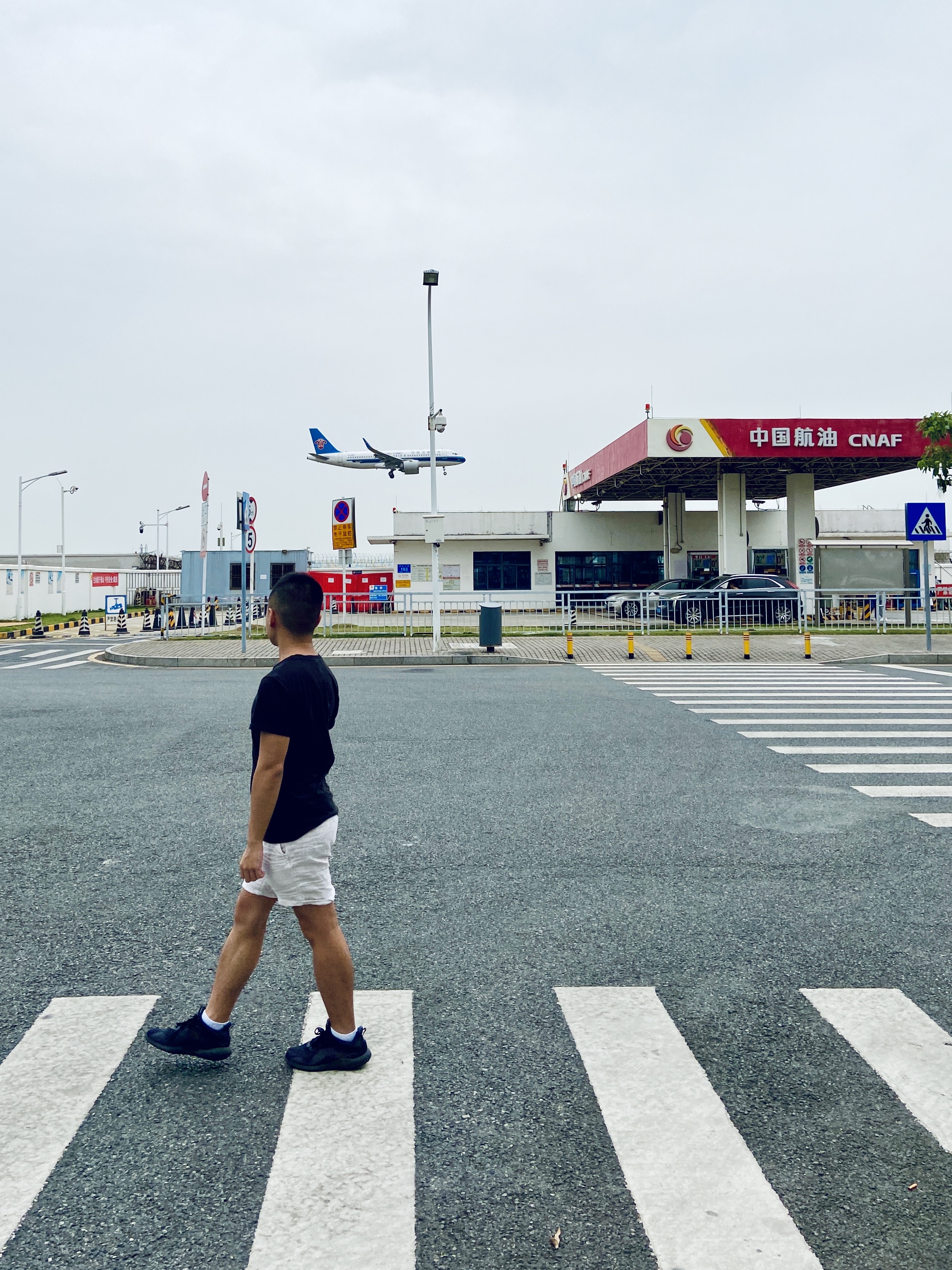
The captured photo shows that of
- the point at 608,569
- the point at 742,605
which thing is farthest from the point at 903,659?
the point at 608,569

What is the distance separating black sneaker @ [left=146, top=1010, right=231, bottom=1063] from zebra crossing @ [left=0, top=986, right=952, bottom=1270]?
196mm

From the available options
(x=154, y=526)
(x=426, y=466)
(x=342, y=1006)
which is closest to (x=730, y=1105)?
(x=342, y=1006)

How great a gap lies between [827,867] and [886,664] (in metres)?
15.9

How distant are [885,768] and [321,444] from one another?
5708 centimetres

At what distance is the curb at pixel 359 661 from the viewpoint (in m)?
21.5

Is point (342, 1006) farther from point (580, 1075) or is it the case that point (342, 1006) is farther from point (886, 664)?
point (886, 664)

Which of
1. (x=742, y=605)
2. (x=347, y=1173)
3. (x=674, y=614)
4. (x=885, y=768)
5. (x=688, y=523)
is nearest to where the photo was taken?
(x=347, y=1173)

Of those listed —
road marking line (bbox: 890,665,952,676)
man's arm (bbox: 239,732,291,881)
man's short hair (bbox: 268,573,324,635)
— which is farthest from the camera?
road marking line (bbox: 890,665,952,676)

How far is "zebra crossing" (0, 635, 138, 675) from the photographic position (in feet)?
69.7

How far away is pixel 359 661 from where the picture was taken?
2180 centimetres

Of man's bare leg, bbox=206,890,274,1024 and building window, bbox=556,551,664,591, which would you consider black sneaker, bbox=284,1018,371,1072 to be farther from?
building window, bbox=556,551,664,591

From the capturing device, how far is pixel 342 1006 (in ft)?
12.1

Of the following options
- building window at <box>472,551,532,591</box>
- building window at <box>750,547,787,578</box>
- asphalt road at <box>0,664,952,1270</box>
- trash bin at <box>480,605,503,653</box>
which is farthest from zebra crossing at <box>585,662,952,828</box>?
building window at <box>472,551,532,591</box>

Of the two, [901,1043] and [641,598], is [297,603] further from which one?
[641,598]
